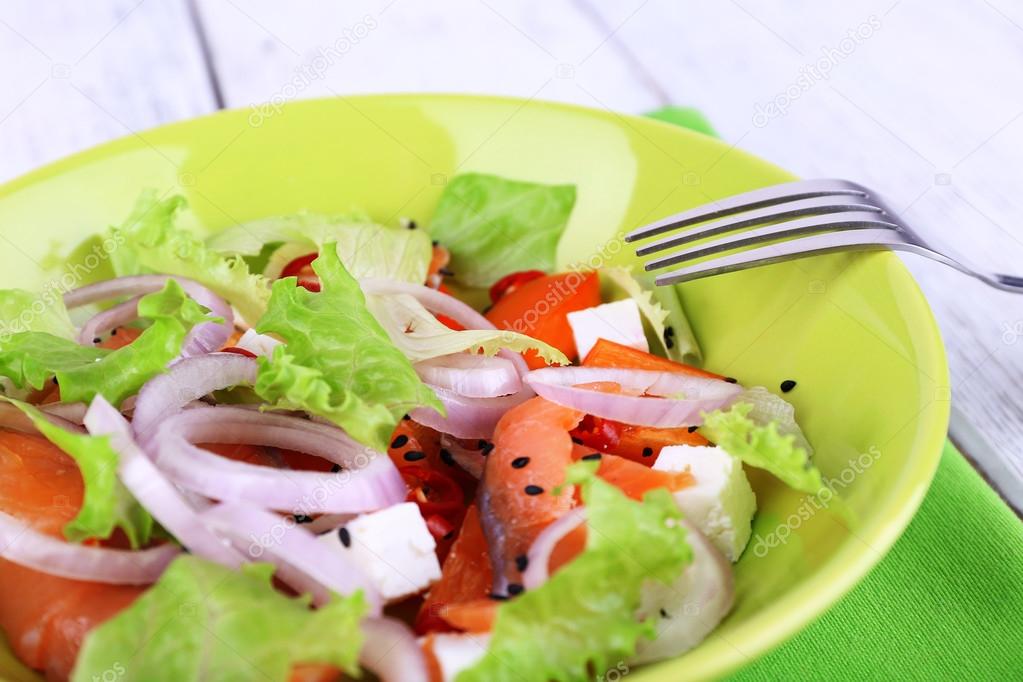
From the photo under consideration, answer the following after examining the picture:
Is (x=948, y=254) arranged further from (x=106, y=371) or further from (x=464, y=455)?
(x=106, y=371)

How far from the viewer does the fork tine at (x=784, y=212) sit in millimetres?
2523

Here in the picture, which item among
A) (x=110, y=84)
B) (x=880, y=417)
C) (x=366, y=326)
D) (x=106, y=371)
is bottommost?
(x=110, y=84)

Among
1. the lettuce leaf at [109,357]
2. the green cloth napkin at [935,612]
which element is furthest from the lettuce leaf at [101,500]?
the green cloth napkin at [935,612]

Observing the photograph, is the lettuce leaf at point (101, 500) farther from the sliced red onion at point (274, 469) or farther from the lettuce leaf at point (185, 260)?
the lettuce leaf at point (185, 260)

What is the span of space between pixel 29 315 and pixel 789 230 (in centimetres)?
199

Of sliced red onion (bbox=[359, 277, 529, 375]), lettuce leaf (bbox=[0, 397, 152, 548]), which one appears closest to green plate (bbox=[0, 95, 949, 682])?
lettuce leaf (bbox=[0, 397, 152, 548])

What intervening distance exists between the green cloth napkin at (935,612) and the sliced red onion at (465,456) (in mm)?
756

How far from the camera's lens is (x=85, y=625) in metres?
1.88

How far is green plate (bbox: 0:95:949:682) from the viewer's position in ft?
6.34

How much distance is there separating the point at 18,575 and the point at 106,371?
483 millimetres

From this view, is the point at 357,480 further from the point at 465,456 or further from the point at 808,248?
the point at 808,248

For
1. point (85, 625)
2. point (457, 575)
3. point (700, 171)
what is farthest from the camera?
point (700, 171)

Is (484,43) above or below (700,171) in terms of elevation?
below

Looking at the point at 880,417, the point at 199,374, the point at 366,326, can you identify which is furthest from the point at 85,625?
the point at 880,417
